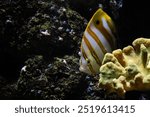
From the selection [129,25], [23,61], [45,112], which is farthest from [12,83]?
[129,25]

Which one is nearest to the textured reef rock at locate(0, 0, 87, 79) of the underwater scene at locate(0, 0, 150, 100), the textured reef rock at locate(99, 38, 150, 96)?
the underwater scene at locate(0, 0, 150, 100)

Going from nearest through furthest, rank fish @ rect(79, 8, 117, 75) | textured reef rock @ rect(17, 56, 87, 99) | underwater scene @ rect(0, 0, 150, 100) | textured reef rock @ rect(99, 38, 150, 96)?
1. fish @ rect(79, 8, 117, 75)
2. textured reef rock @ rect(99, 38, 150, 96)
3. underwater scene @ rect(0, 0, 150, 100)
4. textured reef rock @ rect(17, 56, 87, 99)

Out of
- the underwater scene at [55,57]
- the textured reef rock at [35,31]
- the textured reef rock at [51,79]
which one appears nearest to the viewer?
the underwater scene at [55,57]

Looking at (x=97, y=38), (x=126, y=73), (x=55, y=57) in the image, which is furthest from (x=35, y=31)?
(x=126, y=73)

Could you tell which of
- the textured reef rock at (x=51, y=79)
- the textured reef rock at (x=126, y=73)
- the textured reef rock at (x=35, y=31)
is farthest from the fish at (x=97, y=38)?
the textured reef rock at (x=35, y=31)

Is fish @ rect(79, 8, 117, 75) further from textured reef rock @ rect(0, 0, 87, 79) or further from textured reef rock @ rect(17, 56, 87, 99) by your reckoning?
textured reef rock @ rect(0, 0, 87, 79)

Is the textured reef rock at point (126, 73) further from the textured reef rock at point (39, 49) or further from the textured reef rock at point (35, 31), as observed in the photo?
the textured reef rock at point (35, 31)

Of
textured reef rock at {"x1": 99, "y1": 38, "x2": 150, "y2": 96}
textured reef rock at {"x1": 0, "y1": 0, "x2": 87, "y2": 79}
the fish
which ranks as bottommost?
textured reef rock at {"x1": 99, "y1": 38, "x2": 150, "y2": 96}

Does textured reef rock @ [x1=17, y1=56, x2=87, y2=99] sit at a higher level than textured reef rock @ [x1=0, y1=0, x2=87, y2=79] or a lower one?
lower
